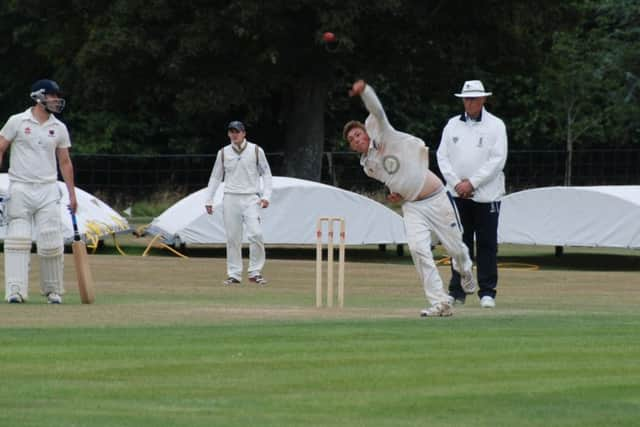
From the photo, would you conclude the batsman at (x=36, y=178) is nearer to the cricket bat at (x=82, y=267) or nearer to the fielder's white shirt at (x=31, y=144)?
the fielder's white shirt at (x=31, y=144)

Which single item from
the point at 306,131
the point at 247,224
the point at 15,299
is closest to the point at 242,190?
the point at 247,224

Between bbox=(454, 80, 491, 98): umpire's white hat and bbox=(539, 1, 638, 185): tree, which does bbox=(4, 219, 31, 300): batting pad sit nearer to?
bbox=(454, 80, 491, 98): umpire's white hat

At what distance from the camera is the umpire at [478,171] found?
14.8 meters

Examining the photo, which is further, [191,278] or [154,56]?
[154,56]

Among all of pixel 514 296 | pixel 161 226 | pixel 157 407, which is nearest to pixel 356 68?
pixel 161 226

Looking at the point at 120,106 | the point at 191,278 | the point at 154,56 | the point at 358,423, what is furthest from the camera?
the point at 120,106

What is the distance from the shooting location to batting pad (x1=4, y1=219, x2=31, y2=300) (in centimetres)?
1477

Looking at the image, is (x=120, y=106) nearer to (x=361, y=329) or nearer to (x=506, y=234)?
(x=506, y=234)

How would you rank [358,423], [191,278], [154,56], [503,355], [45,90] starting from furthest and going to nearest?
[154,56], [191,278], [45,90], [503,355], [358,423]

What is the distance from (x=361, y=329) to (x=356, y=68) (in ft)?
98.9

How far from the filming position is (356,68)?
137 feet

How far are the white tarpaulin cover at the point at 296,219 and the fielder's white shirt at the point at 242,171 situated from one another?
6.52 metres

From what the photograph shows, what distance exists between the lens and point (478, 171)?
14797mm

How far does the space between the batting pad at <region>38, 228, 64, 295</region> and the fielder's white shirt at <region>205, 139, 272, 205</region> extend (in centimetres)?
519
